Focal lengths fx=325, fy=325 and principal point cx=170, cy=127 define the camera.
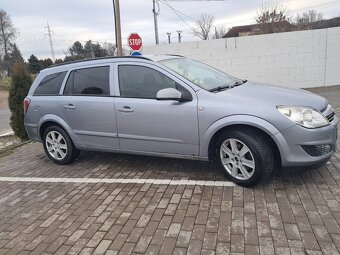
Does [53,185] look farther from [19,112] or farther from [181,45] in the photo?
[181,45]

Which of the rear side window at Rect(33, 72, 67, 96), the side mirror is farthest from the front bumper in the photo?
the rear side window at Rect(33, 72, 67, 96)

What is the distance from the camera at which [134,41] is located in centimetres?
1095

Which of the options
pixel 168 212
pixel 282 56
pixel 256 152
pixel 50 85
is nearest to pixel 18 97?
pixel 50 85

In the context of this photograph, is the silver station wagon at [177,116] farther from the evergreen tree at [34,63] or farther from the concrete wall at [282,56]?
the evergreen tree at [34,63]

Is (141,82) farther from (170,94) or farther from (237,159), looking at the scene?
(237,159)

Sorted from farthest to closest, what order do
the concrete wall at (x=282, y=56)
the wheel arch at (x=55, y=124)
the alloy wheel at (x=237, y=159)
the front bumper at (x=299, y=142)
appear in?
1. the concrete wall at (x=282, y=56)
2. the wheel arch at (x=55, y=124)
3. the alloy wheel at (x=237, y=159)
4. the front bumper at (x=299, y=142)

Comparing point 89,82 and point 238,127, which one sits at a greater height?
point 89,82

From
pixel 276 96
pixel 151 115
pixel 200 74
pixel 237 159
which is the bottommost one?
pixel 237 159

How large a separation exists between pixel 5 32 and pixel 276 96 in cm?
6660

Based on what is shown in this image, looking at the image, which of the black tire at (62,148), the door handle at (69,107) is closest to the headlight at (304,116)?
the door handle at (69,107)

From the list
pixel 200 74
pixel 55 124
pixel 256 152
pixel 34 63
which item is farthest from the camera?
pixel 34 63

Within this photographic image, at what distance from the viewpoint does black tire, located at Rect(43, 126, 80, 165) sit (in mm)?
5426

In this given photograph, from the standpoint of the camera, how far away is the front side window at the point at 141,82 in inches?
174

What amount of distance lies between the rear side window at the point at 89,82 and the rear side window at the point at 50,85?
201 mm
